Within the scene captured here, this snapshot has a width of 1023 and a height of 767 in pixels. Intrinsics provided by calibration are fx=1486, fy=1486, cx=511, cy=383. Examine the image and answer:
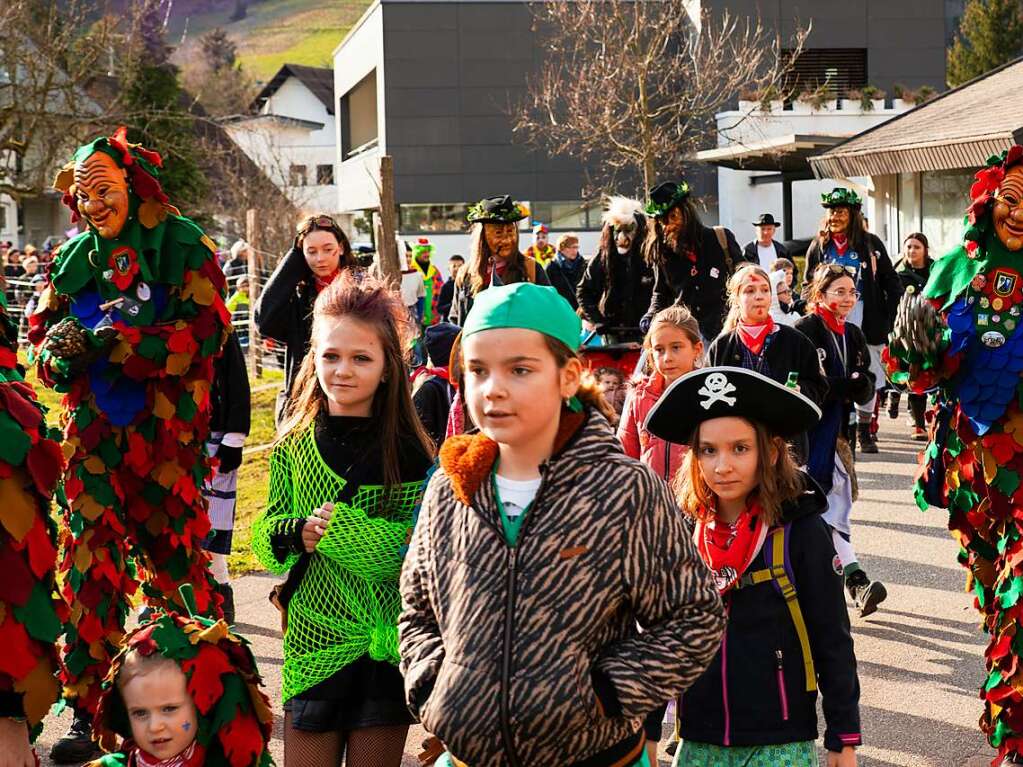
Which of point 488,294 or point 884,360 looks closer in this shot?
point 488,294

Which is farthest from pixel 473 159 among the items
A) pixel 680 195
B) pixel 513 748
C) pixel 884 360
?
pixel 513 748

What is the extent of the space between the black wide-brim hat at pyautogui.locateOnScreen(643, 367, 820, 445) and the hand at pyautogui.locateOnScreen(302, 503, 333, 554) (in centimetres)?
92

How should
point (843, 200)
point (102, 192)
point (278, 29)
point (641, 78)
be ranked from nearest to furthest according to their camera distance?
1. point (102, 192)
2. point (843, 200)
3. point (641, 78)
4. point (278, 29)

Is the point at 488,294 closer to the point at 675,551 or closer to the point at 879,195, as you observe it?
the point at 675,551

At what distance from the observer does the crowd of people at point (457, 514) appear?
300cm

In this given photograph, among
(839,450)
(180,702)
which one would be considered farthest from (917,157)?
(180,702)

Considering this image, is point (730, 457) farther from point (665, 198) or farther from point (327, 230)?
point (665, 198)

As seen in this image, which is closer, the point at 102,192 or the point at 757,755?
the point at 757,755

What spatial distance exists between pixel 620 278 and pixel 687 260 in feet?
2.59

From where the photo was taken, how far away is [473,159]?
4691 centimetres

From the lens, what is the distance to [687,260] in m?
9.65

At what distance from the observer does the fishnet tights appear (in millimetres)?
4016

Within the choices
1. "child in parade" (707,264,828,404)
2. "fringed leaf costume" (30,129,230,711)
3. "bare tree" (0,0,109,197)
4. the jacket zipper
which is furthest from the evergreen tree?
the jacket zipper

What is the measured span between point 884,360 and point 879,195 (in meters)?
18.3
